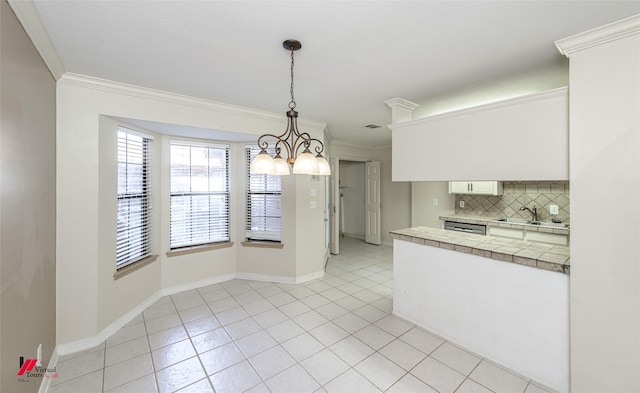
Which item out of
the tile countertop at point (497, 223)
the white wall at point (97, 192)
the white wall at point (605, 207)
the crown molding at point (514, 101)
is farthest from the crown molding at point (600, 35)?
the white wall at point (97, 192)

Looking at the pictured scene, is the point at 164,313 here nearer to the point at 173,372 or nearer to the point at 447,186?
the point at 173,372

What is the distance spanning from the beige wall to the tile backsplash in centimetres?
545

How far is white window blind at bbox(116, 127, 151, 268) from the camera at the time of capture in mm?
2758

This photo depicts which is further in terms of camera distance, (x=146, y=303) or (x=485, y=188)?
(x=485, y=188)

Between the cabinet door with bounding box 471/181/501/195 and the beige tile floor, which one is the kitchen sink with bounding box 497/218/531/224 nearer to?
the cabinet door with bounding box 471/181/501/195

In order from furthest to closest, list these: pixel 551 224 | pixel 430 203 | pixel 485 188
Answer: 1. pixel 430 203
2. pixel 485 188
3. pixel 551 224

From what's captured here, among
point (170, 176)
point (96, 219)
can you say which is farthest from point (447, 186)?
point (96, 219)

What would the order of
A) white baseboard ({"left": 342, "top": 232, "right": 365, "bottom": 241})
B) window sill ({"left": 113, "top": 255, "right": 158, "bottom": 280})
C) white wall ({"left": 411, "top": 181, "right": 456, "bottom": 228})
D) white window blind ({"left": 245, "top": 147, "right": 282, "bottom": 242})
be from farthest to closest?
white baseboard ({"left": 342, "top": 232, "right": 365, "bottom": 241}) < white wall ({"left": 411, "top": 181, "right": 456, "bottom": 228}) < white window blind ({"left": 245, "top": 147, "right": 282, "bottom": 242}) < window sill ({"left": 113, "top": 255, "right": 158, "bottom": 280})

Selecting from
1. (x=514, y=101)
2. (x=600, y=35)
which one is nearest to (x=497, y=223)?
(x=514, y=101)

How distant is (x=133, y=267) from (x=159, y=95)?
1916 millimetres

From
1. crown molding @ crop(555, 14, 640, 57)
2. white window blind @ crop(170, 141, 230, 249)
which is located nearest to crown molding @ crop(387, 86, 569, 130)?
crown molding @ crop(555, 14, 640, 57)

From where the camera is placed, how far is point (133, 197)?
2945mm

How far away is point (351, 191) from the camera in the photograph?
24.2ft

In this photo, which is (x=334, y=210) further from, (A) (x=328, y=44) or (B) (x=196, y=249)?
(A) (x=328, y=44)
